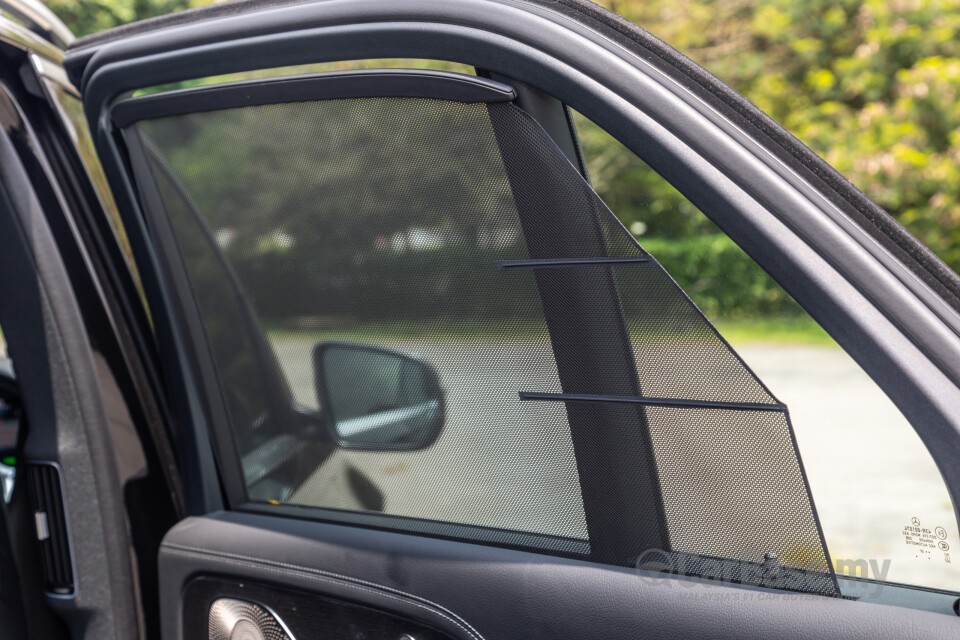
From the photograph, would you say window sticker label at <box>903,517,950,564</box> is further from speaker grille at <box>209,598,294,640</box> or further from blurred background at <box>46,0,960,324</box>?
blurred background at <box>46,0,960,324</box>

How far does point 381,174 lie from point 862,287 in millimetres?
714

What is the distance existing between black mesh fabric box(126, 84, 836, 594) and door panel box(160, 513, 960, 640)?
0.14 ft

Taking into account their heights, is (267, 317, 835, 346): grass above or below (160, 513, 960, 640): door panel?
above

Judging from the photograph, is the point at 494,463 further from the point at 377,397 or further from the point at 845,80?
the point at 845,80

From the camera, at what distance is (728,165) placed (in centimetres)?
98

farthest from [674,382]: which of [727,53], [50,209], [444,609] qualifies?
[727,53]

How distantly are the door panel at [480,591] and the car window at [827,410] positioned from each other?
100 millimetres

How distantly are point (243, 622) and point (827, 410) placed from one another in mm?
7197

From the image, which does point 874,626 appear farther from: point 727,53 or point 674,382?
point 727,53

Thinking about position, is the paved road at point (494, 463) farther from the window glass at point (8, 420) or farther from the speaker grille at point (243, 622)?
the window glass at point (8, 420)

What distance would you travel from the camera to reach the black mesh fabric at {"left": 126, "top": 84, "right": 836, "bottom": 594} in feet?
3.50

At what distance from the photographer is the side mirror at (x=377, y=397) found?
127 cm

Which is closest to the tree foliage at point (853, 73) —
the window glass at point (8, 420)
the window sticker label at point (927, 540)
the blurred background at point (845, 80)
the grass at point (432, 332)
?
the blurred background at point (845, 80)

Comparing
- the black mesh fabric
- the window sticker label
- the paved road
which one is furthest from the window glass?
the window sticker label
